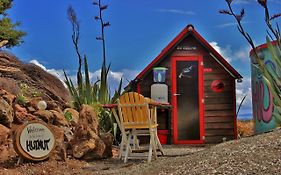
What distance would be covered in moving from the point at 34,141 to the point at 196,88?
6175 millimetres

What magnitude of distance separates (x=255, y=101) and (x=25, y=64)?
818 cm

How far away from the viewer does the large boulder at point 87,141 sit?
7.74 meters

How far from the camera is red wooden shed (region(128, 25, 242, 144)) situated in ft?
39.5

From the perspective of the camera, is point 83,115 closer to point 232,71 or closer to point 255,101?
point 232,71

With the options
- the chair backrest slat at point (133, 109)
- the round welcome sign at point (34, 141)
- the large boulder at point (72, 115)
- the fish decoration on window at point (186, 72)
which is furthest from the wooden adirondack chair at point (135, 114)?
the fish decoration on window at point (186, 72)

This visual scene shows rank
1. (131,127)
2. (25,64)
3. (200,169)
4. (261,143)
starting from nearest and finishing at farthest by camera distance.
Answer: (200,169), (261,143), (131,127), (25,64)

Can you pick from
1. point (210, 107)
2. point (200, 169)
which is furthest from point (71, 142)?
point (210, 107)

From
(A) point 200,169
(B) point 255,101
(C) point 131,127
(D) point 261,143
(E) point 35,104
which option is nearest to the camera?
(A) point 200,169

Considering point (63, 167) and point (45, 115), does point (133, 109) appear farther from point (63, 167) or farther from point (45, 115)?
point (45, 115)

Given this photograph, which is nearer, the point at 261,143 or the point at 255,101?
the point at 261,143

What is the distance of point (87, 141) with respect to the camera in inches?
310

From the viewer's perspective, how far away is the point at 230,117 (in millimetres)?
12133

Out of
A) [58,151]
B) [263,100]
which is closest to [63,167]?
[58,151]

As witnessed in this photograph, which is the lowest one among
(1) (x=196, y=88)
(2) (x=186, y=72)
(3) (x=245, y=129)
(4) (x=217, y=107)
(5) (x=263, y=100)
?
(3) (x=245, y=129)
